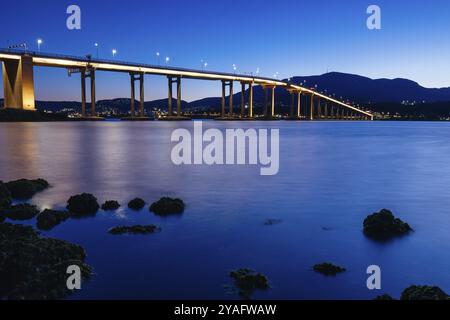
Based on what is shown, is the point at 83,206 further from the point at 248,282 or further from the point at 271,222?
the point at 248,282

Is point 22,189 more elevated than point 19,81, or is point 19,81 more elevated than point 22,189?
point 19,81

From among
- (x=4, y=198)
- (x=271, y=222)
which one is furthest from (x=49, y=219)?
(x=271, y=222)

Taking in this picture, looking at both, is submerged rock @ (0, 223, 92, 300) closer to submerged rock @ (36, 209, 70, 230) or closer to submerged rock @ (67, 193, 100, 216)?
submerged rock @ (36, 209, 70, 230)

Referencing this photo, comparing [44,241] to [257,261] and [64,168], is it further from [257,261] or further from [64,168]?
[64,168]

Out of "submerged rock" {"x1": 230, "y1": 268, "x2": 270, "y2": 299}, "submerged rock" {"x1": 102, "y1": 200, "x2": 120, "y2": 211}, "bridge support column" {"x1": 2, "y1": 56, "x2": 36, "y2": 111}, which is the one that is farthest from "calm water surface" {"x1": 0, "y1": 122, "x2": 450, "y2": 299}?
"bridge support column" {"x1": 2, "y1": 56, "x2": 36, "y2": 111}

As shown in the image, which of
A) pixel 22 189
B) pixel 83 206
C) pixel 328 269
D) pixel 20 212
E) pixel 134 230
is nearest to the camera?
pixel 328 269

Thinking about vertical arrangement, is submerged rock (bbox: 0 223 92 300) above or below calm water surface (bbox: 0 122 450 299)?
above

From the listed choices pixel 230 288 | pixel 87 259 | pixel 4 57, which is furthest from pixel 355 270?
pixel 4 57
